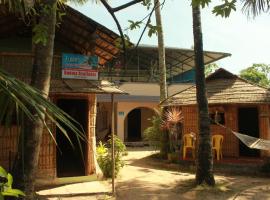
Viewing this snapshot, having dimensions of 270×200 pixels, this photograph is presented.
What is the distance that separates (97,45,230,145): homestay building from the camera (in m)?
20.8

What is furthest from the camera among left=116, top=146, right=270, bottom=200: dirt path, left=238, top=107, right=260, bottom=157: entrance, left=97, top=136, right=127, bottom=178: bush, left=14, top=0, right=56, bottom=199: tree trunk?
left=238, top=107, right=260, bottom=157: entrance

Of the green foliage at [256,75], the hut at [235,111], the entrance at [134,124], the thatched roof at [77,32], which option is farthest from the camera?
the green foliage at [256,75]

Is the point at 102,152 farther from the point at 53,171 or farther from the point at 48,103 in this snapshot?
the point at 48,103

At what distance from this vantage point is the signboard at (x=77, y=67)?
9453 mm

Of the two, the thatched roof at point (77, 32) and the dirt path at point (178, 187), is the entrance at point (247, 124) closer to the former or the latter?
the dirt path at point (178, 187)

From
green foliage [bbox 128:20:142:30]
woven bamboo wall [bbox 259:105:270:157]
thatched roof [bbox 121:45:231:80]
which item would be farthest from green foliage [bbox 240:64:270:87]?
green foliage [bbox 128:20:142:30]

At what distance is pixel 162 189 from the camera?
940 centimetres

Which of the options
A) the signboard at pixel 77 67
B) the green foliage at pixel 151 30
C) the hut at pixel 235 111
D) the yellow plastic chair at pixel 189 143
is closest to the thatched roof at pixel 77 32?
the signboard at pixel 77 67

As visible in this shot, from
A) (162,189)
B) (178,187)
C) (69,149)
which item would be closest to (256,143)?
(178,187)

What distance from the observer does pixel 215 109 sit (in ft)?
46.6

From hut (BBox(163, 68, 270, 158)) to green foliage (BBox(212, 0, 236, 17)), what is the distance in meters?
9.76

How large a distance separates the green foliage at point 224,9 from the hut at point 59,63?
5.54m

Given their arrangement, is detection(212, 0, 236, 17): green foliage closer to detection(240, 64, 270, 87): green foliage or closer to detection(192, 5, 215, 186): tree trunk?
detection(192, 5, 215, 186): tree trunk

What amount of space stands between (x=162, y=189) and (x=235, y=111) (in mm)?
5849
